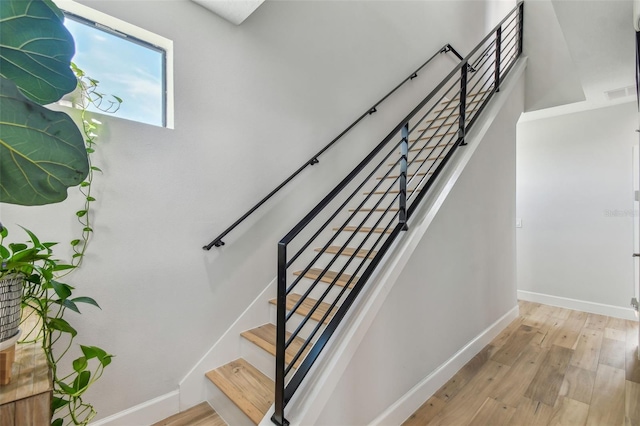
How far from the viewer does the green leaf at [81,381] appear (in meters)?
0.90

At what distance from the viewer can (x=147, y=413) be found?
1.62 metres

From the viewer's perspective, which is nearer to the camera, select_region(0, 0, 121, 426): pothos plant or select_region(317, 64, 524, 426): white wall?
select_region(0, 0, 121, 426): pothos plant

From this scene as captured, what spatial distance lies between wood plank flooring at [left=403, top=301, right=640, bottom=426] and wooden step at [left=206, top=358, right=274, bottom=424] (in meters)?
0.82

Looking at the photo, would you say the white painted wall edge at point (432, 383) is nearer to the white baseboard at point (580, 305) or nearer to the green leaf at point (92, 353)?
the green leaf at point (92, 353)

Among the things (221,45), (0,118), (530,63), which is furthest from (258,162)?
(530,63)

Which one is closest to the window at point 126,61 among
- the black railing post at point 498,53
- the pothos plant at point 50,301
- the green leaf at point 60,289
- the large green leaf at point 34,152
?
the pothos plant at point 50,301

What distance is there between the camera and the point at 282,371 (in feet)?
3.92

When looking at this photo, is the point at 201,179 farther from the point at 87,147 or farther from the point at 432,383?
the point at 432,383

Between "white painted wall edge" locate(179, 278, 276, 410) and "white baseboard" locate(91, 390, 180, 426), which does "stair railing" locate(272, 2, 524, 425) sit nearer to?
"white painted wall edge" locate(179, 278, 276, 410)

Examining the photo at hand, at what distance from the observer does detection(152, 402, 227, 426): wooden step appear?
1636 mm

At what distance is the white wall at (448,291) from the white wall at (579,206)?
4.18 feet

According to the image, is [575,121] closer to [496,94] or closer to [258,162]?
[496,94]

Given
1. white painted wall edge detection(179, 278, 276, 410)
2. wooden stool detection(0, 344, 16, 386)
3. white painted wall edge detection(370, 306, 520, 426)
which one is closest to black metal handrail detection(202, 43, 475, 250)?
white painted wall edge detection(179, 278, 276, 410)

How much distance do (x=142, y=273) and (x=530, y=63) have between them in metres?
A: 4.29
